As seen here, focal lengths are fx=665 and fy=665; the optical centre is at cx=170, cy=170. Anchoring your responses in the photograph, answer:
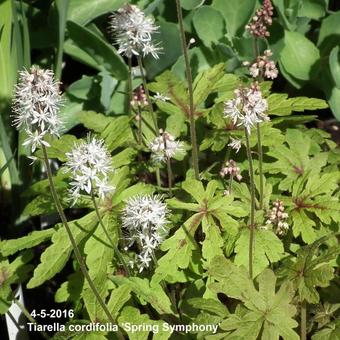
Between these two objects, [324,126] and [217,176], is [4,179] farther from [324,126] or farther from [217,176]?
[324,126]

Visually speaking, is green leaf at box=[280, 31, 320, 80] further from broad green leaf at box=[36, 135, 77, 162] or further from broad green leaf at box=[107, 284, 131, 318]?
broad green leaf at box=[107, 284, 131, 318]

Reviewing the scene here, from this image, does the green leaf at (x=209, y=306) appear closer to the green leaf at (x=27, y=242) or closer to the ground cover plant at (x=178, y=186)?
the ground cover plant at (x=178, y=186)

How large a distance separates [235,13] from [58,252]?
142 cm

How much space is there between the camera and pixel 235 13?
2.87 metres

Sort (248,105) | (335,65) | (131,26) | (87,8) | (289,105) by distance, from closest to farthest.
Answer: (248,105), (131,26), (289,105), (335,65), (87,8)

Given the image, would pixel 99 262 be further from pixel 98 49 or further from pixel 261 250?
pixel 98 49

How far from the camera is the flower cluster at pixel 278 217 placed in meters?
2.01

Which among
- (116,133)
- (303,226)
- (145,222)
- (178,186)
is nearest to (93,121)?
(116,133)

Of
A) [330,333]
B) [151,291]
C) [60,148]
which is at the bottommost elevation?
[330,333]

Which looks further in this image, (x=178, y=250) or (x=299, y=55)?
(x=299, y=55)

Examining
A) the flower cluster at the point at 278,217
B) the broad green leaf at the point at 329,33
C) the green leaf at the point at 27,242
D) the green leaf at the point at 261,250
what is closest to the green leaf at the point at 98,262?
the green leaf at the point at 27,242

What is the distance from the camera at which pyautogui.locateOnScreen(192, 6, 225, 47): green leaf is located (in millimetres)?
2766

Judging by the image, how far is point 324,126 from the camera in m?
3.25

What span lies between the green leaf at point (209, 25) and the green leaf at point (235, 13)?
0.15ft
